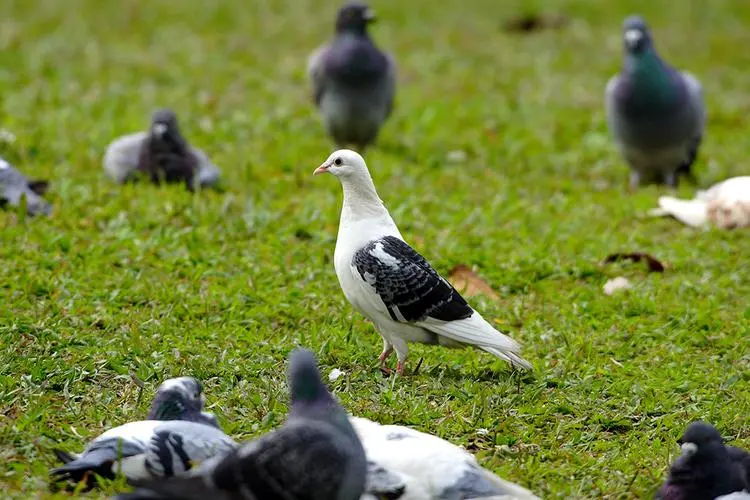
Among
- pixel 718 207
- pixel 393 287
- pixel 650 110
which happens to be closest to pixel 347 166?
pixel 393 287

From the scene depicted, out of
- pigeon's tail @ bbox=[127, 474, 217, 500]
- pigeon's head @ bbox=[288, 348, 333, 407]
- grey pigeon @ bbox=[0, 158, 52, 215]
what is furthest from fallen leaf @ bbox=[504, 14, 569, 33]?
pigeon's tail @ bbox=[127, 474, 217, 500]

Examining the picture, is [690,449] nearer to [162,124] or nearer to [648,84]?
[162,124]

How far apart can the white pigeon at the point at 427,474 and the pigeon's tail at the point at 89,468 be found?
2.57 feet

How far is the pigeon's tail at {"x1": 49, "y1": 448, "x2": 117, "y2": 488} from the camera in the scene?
3803 millimetres

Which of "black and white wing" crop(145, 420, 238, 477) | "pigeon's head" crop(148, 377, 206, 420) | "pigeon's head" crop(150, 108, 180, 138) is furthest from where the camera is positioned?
"pigeon's head" crop(150, 108, 180, 138)

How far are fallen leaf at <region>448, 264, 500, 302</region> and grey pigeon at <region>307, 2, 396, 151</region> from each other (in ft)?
8.47

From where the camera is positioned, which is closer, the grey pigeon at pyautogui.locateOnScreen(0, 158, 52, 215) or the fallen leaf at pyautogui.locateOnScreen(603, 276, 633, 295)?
the fallen leaf at pyautogui.locateOnScreen(603, 276, 633, 295)

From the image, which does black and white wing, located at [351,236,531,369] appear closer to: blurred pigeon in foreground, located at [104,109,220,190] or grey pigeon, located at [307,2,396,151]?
blurred pigeon in foreground, located at [104,109,220,190]

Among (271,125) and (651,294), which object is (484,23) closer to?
(271,125)

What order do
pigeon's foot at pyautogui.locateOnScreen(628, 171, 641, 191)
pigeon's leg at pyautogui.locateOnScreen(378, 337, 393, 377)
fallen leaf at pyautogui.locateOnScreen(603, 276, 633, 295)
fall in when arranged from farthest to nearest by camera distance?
pigeon's foot at pyautogui.locateOnScreen(628, 171, 641, 191), fallen leaf at pyautogui.locateOnScreen(603, 276, 633, 295), pigeon's leg at pyautogui.locateOnScreen(378, 337, 393, 377)

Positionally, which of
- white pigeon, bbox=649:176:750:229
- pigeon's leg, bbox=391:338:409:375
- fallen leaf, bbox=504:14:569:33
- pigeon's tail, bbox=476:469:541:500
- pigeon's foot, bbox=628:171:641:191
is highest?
pigeon's tail, bbox=476:469:541:500

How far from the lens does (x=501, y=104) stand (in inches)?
392

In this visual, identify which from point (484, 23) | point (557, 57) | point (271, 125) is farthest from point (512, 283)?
point (484, 23)

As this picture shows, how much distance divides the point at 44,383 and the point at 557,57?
776cm
